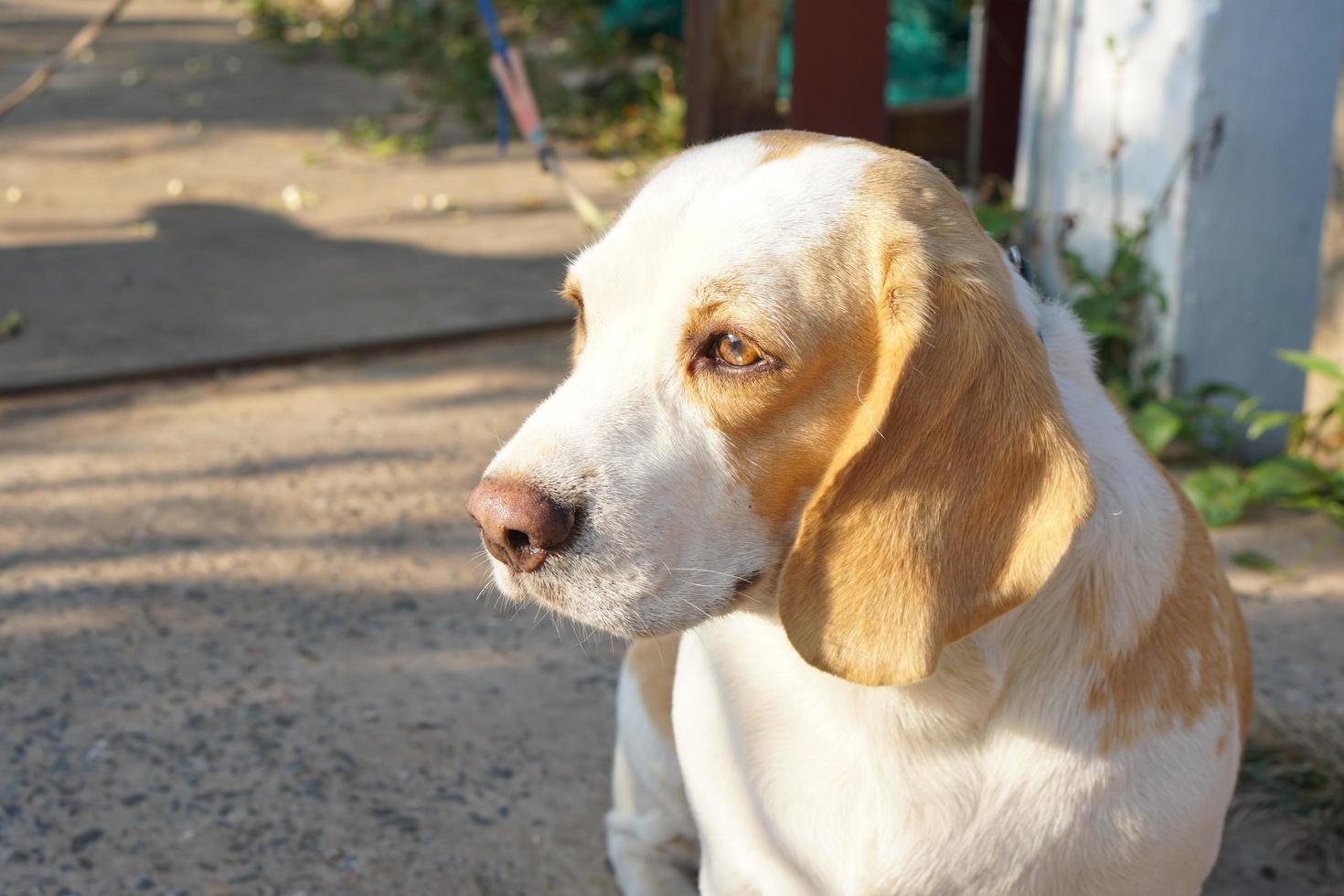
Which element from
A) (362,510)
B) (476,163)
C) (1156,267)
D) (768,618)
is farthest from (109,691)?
(476,163)

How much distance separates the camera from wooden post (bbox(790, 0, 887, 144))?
5230mm

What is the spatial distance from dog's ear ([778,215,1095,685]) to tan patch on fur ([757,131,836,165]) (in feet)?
0.75

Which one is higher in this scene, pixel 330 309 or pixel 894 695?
pixel 894 695

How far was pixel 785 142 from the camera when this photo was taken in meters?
1.94

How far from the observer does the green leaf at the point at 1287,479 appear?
4.02 m

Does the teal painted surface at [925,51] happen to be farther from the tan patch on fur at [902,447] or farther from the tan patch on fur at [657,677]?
the tan patch on fur at [902,447]

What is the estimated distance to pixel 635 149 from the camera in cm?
789

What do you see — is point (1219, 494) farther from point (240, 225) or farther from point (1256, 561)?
point (240, 225)

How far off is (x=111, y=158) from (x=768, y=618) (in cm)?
732

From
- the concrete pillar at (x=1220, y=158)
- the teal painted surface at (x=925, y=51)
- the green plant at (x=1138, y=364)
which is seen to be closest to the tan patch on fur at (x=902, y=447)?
the green plant at (x=1138, y=364)

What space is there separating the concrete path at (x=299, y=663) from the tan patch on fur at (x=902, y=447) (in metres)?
1.33

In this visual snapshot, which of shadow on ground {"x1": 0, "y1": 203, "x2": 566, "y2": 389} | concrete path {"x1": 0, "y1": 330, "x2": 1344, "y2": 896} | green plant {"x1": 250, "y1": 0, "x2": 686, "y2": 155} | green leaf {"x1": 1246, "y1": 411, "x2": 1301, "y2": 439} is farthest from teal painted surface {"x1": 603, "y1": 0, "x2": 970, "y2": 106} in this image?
green leaf {"x1": 1246, "y1": 411, "x2": 1301, "y2": 439}

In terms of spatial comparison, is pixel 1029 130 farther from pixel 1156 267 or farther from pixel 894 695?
pixel 894 695

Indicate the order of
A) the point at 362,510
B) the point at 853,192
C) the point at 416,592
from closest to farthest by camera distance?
the point at 853,192 < the point at 416,592 < the point at 362,510
